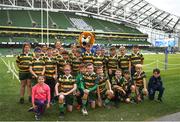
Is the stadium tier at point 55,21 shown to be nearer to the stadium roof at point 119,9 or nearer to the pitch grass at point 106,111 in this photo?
the stadium roof at point 119,9

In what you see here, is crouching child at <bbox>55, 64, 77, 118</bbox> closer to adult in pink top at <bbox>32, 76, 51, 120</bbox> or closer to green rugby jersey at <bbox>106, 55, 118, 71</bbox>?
adult in pink top at <bbox>32, 76, 51, 120</bbox>

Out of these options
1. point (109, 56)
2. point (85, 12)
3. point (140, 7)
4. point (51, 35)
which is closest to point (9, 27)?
point (51, 35)

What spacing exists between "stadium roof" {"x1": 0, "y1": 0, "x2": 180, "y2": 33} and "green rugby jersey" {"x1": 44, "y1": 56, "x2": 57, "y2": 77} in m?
64.7

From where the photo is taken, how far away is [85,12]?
8506 cm

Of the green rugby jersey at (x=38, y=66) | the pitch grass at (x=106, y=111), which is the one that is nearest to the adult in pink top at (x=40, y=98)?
the pitch grass at (x=106, y=111)

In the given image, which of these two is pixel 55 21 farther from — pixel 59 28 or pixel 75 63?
pixel 75 63

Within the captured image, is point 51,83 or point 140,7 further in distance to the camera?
point 140,7

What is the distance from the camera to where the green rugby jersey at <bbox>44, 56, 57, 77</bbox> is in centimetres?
1105

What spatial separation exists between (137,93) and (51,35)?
64105mm

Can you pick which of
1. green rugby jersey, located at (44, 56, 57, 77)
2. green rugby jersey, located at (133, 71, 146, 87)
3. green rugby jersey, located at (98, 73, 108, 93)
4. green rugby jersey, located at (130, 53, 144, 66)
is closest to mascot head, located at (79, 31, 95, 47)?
green rugby jersey, located at (130, 53, 144, 66)

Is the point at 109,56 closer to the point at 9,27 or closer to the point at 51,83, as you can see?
the point at 51,83

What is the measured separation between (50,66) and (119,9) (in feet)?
268

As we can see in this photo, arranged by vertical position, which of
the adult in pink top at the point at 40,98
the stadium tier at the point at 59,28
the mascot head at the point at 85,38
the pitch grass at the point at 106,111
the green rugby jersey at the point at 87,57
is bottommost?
the pitch grass at the point at 106,111

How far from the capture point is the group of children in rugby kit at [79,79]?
386 inches
